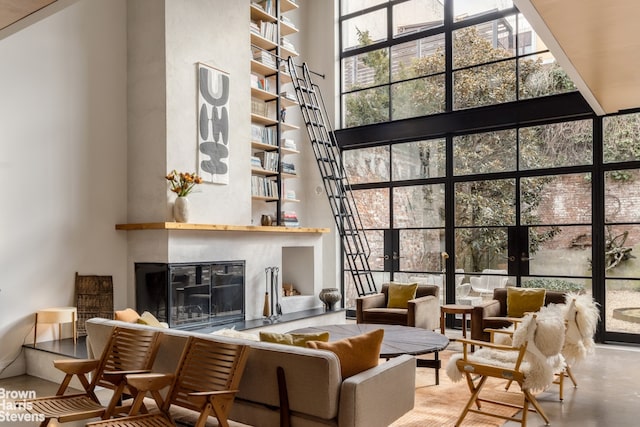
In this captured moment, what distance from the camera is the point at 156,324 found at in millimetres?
4215

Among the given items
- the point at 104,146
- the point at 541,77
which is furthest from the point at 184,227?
the point at 541,77

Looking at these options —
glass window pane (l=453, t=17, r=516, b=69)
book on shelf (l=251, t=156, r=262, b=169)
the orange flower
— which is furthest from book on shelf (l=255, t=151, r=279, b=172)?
glass window pane (l=453, t=17, r=516, b=69)

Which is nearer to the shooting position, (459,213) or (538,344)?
(538,344)

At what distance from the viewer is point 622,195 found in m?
6.75

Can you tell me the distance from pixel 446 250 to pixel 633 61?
4.12m

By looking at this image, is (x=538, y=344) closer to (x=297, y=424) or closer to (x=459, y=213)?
(x=297, y=424)

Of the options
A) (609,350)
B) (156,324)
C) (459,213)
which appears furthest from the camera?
(459,213)

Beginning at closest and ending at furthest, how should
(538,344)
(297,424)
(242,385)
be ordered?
(297,424) < (242,385) < (538,344)

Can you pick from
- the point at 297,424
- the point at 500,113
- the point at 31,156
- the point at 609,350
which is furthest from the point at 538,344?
the point at 31,156

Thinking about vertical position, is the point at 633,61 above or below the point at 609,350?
above

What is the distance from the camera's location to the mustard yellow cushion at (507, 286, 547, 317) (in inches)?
243

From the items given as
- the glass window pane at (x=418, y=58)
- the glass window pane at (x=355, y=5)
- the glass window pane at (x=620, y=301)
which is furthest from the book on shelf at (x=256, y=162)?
the glass window pane at (x=620, y=301)

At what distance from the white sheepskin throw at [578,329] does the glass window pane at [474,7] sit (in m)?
5.17

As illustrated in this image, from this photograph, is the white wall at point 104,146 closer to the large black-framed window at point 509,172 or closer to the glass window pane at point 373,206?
the glass window pane at point 373,206
